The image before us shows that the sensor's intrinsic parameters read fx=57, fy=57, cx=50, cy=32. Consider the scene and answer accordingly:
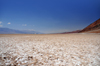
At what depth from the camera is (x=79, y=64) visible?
192cm

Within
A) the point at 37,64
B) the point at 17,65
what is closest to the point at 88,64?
the point at 37,64

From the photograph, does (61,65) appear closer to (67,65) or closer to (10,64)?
(67,65)

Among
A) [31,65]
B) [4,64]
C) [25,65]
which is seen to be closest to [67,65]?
[31,65]

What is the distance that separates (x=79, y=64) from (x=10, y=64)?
2300mm

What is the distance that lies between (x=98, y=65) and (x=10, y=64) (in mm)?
2932

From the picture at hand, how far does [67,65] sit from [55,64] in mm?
389

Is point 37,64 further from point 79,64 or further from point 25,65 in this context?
point 79,64

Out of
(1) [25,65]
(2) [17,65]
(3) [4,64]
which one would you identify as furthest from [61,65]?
(3) [4,64]

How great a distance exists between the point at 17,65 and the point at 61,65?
1430 millimetres

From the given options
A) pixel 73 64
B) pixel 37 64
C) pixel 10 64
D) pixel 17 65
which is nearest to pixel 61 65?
pixel 73 64

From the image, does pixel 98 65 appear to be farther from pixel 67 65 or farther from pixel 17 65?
pixel 17 65

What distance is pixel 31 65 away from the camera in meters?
1.84

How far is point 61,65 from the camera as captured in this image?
6.10 ft

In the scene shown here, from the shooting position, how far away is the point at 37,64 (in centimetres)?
190
